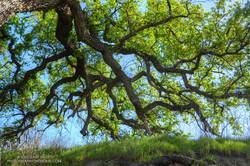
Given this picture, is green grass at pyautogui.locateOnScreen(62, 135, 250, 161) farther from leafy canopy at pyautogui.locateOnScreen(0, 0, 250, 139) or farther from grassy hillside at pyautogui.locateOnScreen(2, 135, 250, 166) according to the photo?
leafy canopy at pyautogui.locateOnScreen(0, 0, 250, 139)

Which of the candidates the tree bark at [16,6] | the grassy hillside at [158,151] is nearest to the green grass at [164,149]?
the grassy hillside at [158,151]

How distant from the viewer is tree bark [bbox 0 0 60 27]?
21.5 feet

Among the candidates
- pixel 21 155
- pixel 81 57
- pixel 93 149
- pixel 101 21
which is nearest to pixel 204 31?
pixel 101 21

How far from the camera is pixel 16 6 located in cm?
688

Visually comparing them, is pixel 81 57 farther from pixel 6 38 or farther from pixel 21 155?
pixel 21 155

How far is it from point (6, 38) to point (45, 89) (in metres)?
4.65

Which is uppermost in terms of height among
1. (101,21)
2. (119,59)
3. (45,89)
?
(101,21)

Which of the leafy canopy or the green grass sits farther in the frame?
the leafy canopy

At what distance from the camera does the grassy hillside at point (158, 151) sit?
217 inches

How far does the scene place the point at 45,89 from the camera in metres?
17.3

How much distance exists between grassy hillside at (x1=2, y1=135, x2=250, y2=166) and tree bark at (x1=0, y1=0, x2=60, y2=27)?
3258mm

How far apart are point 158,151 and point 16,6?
491 cm

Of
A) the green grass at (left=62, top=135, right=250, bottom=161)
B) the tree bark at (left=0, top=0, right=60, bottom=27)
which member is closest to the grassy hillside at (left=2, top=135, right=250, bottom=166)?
the green grass at (left=62, top=135, right=250, bottom=161)

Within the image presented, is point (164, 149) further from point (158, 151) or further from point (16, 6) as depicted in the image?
point (16, 6)
